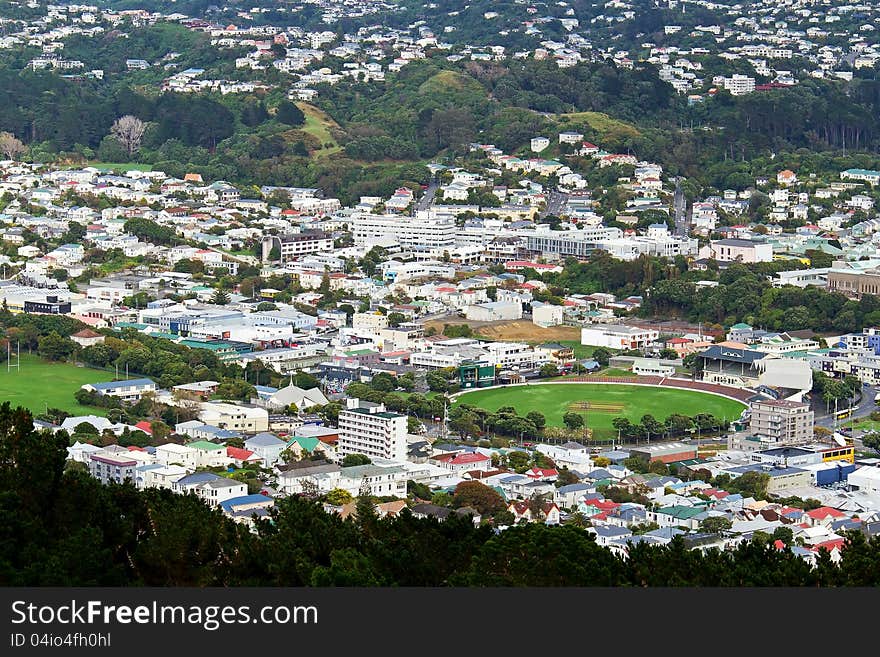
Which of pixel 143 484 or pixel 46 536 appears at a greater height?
pixel 46 536

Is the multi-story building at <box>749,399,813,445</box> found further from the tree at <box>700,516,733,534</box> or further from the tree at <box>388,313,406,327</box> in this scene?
the tree at <box>388,313,406,327</box>

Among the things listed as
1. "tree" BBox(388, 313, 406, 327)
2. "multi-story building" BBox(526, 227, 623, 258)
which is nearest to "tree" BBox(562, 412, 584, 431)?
"tree" BBox(388, 313, 406, 327)

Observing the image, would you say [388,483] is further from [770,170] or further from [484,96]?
[484,96]

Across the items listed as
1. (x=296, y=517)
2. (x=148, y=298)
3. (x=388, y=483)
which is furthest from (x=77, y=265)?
(x=296, y=517)

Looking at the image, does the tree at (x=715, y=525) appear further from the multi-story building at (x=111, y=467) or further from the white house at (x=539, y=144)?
the white house at (x=539, y=144)

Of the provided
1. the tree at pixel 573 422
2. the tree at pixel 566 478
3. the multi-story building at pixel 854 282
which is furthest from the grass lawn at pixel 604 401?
the multi-story building at pixel 854 282
